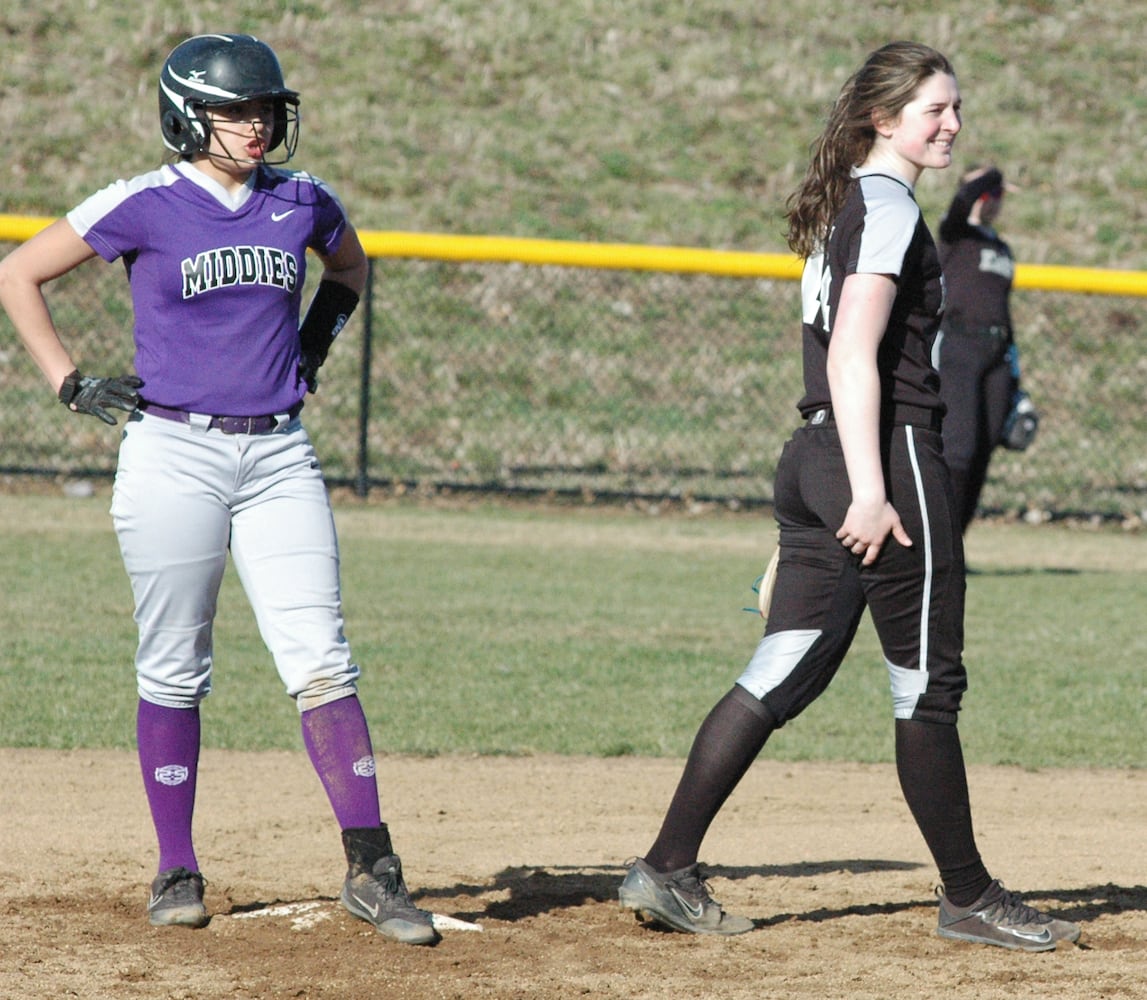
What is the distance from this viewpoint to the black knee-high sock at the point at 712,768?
394 cm

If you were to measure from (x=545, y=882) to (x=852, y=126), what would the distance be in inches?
85.7

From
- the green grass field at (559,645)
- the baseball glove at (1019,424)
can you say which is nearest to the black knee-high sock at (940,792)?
the green grass field at (559,645)

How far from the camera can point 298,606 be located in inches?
154

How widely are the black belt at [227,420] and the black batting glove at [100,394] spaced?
1.8 inches

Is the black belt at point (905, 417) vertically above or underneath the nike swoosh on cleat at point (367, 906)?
above

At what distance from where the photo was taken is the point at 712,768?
13.0 feet

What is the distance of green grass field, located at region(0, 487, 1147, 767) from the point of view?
6613mm

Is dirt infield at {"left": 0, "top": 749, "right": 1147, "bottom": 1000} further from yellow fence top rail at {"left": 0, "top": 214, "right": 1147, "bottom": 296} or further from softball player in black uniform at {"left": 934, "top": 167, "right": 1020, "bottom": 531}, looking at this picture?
yellow fence top rail at {"left": 0, "top": 214, "right": 1147, "bottom": 296}

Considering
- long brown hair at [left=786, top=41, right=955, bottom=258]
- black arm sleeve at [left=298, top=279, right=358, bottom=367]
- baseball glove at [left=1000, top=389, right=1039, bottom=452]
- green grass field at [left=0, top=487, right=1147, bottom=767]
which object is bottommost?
green grass field at [left=0, top=487, right=1147, bottom=767]

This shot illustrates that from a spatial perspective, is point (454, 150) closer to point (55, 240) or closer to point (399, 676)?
point (399, 676)

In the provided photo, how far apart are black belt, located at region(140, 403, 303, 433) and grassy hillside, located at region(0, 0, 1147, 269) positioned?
14.1 meters

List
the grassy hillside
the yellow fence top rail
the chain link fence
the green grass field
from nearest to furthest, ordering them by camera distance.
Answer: the green grass field < the yellow fence top rail < the chain link fence < the grassy hillside

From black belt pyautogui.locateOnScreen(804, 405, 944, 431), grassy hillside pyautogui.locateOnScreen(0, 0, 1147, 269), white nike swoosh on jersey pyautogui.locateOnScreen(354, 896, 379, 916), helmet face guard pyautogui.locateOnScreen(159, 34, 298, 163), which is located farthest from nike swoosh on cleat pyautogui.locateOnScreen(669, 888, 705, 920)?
grassy hillside pyautogui.locateOnScreen(0, 0, 1147, 269)

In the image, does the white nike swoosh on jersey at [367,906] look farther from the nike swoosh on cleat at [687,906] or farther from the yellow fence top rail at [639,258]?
the yellow fence top rail at [639,258]
